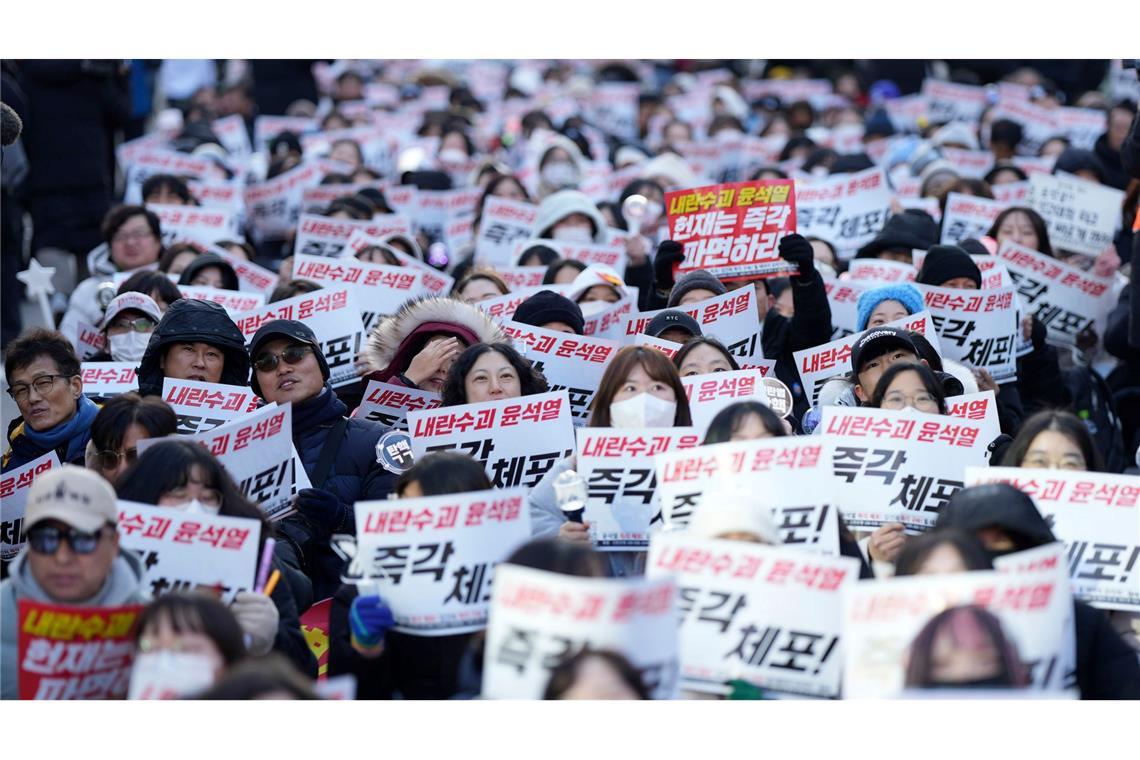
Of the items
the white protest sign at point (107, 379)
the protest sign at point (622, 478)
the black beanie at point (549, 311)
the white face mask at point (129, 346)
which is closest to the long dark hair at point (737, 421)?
the protest sign at point (622, 478)

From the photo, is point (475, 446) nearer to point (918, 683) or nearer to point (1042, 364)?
point (918, 683)

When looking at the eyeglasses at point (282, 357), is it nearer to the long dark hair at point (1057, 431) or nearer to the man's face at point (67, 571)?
the man's face at point (67, 571)

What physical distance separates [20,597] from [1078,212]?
31.7 ft

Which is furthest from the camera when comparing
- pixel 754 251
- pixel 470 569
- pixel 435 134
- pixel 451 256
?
pixel 435 134

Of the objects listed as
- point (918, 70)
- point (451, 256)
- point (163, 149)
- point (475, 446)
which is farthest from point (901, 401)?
point (918, 70)

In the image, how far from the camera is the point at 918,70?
2509 cm

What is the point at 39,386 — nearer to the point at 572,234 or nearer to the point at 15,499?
A: the point at 15,499

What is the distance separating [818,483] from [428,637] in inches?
59.6

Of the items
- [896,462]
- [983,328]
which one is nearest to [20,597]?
[896,462]

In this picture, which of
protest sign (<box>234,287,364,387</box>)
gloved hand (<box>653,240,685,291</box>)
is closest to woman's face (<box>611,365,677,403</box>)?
protest sign (<box>234,287,364,387</box>)

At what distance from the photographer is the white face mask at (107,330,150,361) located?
399 inches

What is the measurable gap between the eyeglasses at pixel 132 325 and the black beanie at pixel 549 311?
2.03m

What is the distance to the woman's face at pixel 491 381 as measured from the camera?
27.3 feet

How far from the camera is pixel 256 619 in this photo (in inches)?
244
